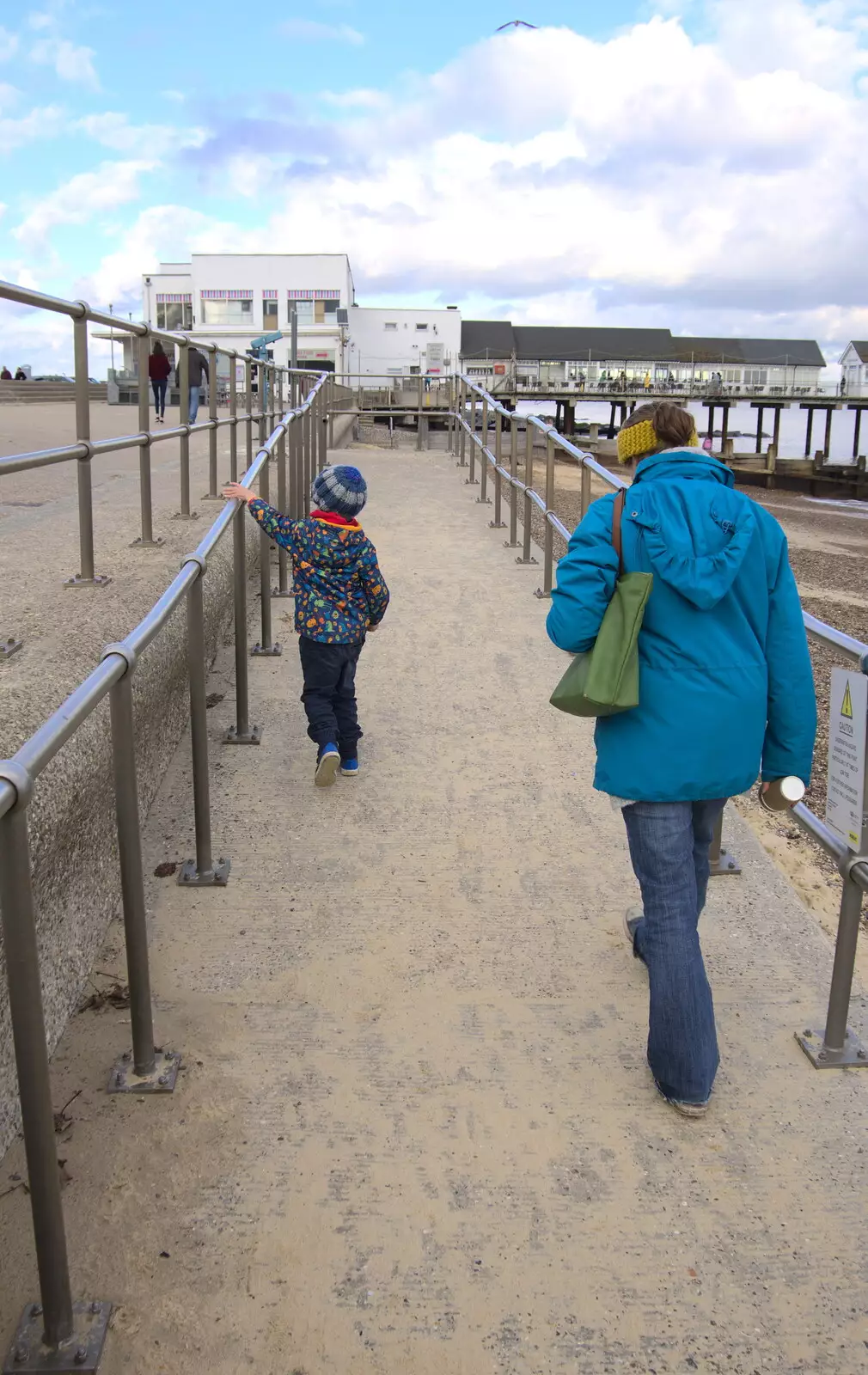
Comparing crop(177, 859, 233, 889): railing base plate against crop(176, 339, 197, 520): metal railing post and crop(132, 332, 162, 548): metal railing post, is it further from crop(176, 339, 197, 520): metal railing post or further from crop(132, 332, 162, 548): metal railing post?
crop(176, 339, 197, 520): metal railing post

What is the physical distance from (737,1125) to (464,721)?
248cm

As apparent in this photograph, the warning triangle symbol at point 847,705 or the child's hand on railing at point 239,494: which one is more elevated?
the child's hand on railing at point 239,494

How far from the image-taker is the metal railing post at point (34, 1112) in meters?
1.56

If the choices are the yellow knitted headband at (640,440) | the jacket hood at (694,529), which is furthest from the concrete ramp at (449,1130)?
the yellow knitted headband at (640,440)

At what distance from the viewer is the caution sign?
7.92ft

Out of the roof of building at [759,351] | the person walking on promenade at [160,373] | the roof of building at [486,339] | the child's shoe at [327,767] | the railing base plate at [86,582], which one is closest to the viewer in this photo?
the child's shoe at [327,767]

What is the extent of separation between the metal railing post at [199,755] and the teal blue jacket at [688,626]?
3.69ft

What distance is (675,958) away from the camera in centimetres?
236

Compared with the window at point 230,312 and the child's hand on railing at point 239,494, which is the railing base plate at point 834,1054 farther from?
the window at point 230,312

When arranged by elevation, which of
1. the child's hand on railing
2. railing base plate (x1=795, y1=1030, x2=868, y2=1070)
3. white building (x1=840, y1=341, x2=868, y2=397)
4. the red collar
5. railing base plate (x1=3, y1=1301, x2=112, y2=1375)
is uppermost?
white building (x1=840, y1=341, x2=868, y2=397)

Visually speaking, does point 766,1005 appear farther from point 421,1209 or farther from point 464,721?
point 464,721

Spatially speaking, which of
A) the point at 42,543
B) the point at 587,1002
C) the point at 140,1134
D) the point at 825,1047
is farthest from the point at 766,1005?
the point at 42,543

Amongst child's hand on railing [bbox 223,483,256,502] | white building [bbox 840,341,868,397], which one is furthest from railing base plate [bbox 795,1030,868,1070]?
white building [bbox 840,341,868,397]

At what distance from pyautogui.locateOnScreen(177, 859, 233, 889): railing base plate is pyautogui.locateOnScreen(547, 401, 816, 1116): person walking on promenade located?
1342mm
